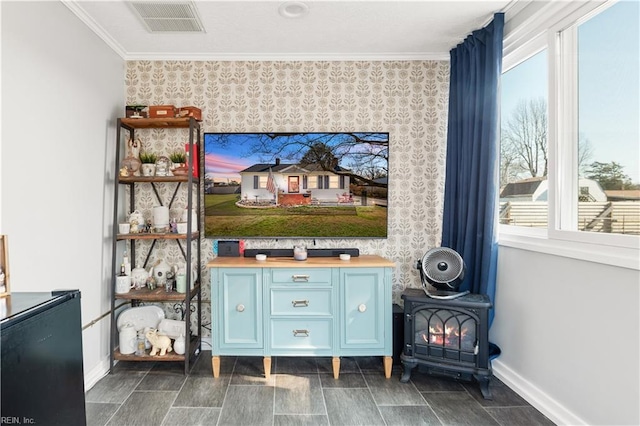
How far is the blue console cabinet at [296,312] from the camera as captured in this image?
2479 mm

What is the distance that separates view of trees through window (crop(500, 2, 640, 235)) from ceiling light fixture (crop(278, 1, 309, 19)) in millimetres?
1575

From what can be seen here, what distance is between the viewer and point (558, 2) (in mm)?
1965

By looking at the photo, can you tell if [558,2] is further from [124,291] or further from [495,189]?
[124,291]

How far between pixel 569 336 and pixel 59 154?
316cm

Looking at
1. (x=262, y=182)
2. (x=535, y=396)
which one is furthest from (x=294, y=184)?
(x=535, y=396)

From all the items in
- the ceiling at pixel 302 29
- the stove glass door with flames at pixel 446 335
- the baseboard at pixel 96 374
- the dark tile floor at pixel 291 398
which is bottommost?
the dark tile floor at pixel 291 398

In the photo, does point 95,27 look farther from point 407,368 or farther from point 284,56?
point 407,368

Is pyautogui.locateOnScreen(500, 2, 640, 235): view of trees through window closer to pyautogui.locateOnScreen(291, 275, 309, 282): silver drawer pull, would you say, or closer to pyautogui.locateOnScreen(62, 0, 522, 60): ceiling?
pyautogui.locateOnScreen(62, 0, 522, 60): ceiling

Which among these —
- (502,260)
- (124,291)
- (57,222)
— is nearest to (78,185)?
(57,222)

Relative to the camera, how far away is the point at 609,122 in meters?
1.77

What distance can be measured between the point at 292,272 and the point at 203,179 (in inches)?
46.3

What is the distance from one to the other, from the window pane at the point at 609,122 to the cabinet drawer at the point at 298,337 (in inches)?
69.6

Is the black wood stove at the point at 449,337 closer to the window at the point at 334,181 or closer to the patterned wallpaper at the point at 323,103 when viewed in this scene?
the patterned wallpaper at the point at 323,103

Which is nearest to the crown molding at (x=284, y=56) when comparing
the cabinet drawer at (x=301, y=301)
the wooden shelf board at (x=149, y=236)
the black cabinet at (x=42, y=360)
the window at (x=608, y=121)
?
the window at (x=608, y=121)
